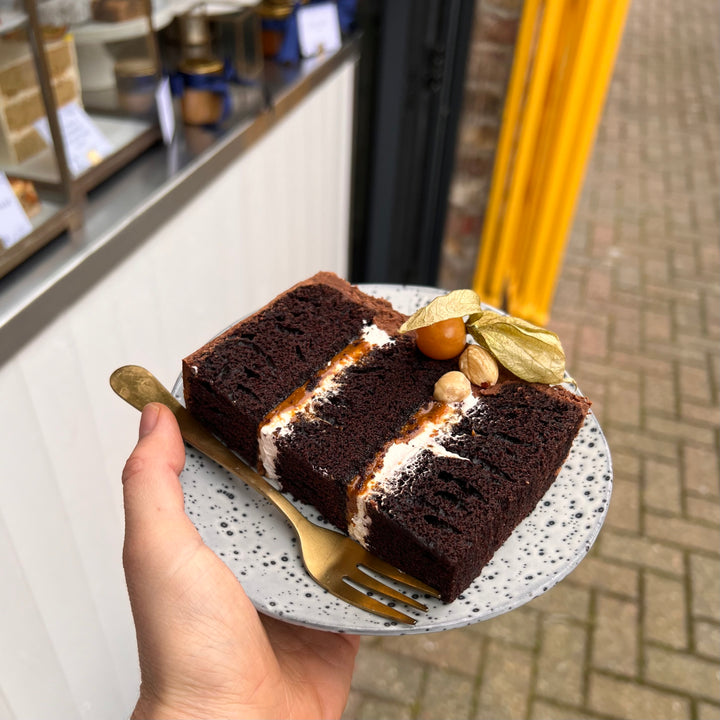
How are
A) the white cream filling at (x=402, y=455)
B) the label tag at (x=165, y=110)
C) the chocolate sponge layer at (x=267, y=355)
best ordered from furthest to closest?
1. the label tag at (x=165, y=110)
2. the chocolate sponge layer at (x=267, y=355)
3. the white cream filling at (x=402, y=455)

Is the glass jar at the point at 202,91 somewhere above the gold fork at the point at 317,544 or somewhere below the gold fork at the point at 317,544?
above

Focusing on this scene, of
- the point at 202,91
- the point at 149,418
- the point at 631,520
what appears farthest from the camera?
the point at 631,520

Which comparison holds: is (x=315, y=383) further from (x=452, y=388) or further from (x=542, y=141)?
(x=542, y=141)

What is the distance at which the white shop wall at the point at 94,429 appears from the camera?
1392 millimetres

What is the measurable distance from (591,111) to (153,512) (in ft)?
8.25

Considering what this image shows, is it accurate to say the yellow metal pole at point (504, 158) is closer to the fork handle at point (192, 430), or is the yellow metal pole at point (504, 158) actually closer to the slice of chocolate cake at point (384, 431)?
the slice of chocolate cake at point (384, 431)

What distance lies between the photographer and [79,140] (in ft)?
5.36

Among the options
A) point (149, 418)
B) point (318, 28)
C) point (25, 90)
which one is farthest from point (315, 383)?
point (318, 28)

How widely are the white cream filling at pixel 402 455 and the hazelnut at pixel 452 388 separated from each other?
0.05ft

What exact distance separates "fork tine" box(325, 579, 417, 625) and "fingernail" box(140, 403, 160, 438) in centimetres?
37

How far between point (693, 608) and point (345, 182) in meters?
2.10

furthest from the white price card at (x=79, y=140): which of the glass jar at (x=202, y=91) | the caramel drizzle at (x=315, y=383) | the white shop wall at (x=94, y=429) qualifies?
the caramel drizzle at (x=315, y=383)

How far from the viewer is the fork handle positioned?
3.64ft

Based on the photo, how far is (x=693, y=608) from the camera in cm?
241
